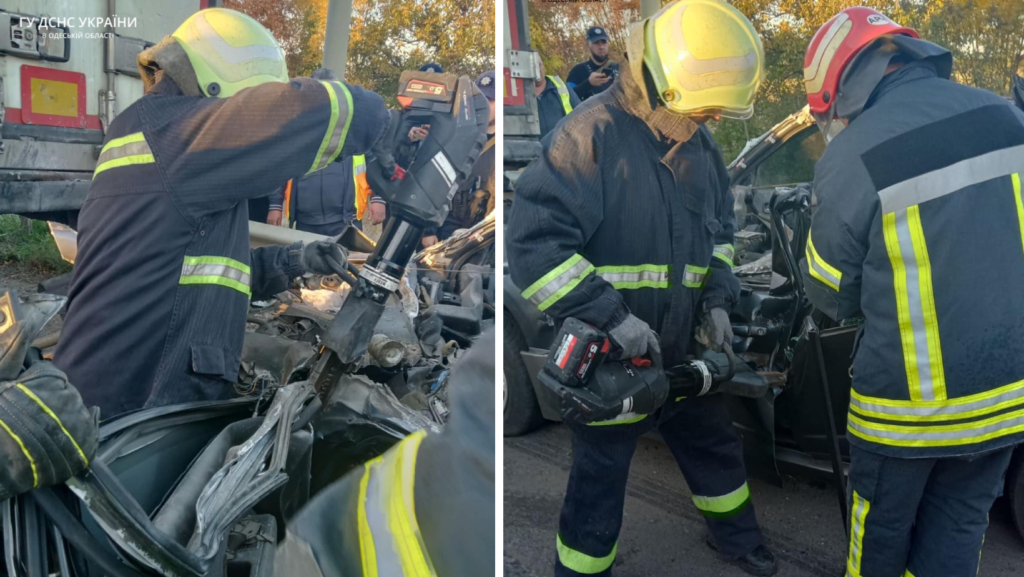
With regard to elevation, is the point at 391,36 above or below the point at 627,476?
above

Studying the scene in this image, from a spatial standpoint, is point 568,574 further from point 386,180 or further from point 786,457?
point 386,180

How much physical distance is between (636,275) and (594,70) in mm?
558

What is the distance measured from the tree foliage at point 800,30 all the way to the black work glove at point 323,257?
71cm

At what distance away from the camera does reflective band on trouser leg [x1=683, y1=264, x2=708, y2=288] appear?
6.43 ft

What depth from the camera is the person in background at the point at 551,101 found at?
1910 mm

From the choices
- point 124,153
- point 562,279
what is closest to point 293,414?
point 124,153

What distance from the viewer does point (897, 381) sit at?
1.65 metres

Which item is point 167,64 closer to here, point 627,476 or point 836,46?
point 836,46

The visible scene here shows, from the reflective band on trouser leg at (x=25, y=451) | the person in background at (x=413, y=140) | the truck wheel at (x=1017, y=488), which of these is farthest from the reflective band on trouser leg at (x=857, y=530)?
the reflective band on trouser leg at (x=25, y=451)

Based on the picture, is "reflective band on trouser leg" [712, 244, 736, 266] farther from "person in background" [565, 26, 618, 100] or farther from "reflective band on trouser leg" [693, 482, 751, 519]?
"reflective band on trouser leg" [693, 482, 751, 519]

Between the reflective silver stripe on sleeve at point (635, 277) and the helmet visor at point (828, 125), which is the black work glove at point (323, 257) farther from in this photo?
the helmet visor at point (828, 125)

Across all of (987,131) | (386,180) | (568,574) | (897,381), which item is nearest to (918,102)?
(987,131)

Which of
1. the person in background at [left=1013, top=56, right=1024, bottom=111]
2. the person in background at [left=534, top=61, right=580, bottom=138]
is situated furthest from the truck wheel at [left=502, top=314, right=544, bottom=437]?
the person in background at [left=1013, top=56, right=1024, bottom=111]

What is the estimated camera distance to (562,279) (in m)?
1.78
